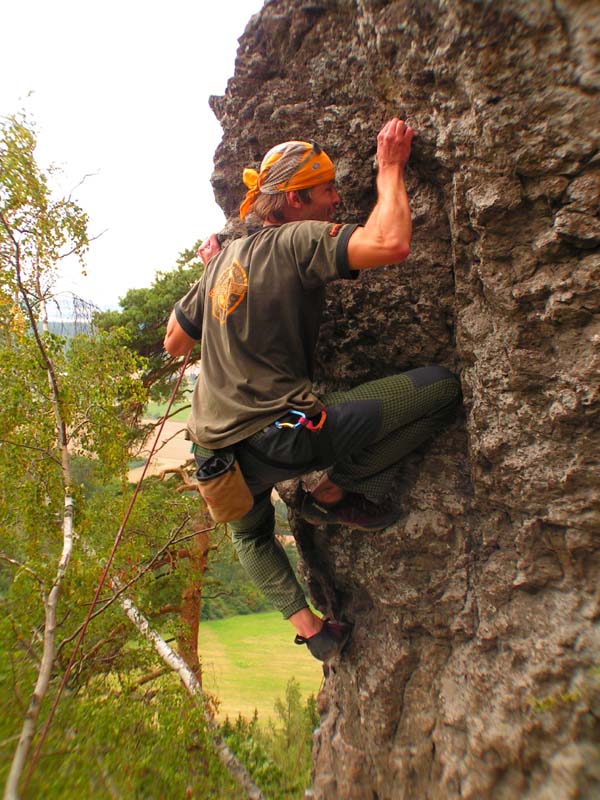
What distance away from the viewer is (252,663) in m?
16.4

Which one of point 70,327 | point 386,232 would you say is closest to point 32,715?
point 386,232

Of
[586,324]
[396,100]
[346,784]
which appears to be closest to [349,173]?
[396,100]

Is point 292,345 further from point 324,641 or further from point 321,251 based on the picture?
point 324,641

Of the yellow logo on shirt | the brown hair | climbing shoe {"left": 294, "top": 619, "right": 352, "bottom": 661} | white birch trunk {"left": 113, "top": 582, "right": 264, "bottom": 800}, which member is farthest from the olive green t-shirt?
white birch trunk {"left": 113, "top": 582, "right": 264, "bottom": 800}

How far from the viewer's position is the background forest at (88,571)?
11.2 feet

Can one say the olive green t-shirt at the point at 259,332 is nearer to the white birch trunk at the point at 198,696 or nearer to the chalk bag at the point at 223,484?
the chalk bag at the point at 223,484

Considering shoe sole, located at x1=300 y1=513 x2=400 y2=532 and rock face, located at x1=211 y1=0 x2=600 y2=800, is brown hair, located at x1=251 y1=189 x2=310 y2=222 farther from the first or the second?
shoe sole, located at x1=300 y1=513 x2=400 y2=532

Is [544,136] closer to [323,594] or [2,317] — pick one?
[323,594]

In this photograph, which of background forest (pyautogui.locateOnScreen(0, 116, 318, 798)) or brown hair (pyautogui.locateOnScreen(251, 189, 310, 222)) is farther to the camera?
background forest (pyautogui.locateOnScreen(0, 116, 318, 798))

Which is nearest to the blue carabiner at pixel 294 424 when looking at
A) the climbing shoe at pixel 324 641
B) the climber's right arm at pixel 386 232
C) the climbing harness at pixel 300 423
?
the climbing harness at pixel 300 423

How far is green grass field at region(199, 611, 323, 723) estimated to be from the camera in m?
14.0

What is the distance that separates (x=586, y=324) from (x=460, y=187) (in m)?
0.78

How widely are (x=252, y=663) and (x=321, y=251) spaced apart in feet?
55.3

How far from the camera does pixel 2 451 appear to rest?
6.42 m
